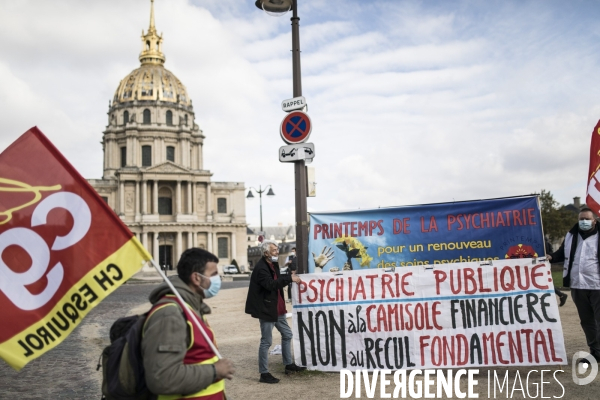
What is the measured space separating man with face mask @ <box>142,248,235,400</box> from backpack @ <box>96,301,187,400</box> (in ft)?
0.29

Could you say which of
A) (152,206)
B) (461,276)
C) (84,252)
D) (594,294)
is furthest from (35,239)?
(152,206)

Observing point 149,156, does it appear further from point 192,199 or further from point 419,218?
point 419,218

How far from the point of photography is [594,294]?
7.12 m

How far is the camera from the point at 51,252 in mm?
3527

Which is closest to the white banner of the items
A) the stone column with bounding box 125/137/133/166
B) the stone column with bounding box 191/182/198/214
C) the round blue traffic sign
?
the round blue traffic sign

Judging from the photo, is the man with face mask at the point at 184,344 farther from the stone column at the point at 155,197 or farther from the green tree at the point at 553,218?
the stone column at the point at 155,197

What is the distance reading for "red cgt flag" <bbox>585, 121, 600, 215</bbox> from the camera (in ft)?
23.1

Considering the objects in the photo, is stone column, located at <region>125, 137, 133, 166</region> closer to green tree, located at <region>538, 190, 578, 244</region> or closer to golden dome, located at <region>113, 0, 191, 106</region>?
golden dome, located at <region>113, 0, 191, 106</region>

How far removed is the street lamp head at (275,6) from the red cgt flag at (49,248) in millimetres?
5155

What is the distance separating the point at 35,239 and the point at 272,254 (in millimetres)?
4201

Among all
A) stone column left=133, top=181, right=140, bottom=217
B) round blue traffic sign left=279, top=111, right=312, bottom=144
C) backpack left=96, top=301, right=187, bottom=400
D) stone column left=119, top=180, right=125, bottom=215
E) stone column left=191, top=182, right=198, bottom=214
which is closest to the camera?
backpack left=96, top=301, right=187, bottom=400

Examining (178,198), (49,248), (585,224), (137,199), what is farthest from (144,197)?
(49,248)

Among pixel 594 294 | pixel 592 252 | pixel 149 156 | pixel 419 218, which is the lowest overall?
pixel 594 294

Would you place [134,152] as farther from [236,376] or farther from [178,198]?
[236,376]
